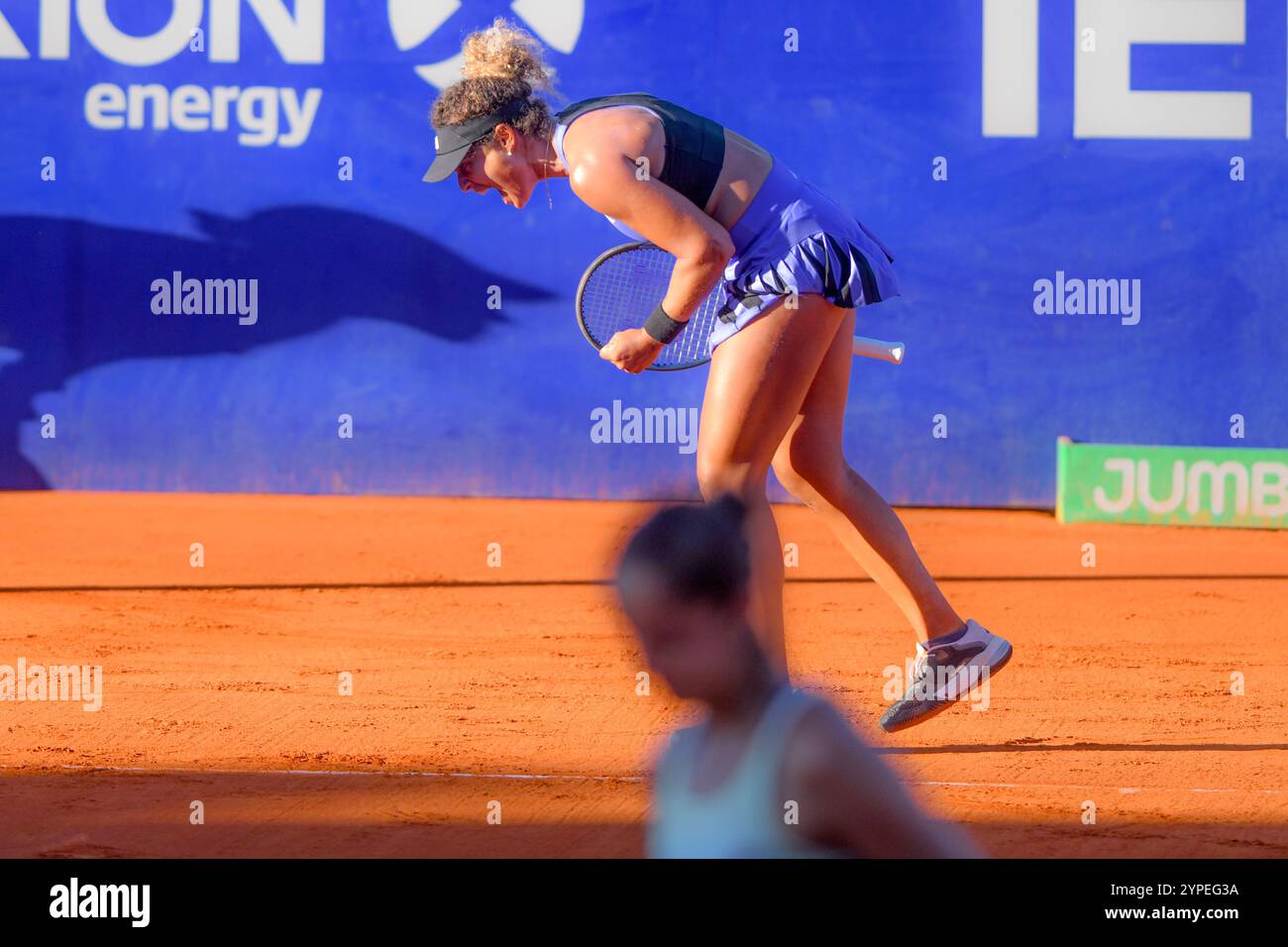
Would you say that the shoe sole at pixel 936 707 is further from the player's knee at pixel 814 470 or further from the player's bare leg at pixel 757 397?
the player's bare leg at pixel 757 397

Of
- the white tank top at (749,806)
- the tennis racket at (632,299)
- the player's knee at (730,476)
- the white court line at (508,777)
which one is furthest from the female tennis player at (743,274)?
the white tank top at (749,806)

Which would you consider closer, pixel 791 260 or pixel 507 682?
pixel 791 260

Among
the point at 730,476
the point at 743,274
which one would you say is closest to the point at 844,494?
the point at 730,476

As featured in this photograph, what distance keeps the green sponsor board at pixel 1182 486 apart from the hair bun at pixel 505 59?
638 centimetres

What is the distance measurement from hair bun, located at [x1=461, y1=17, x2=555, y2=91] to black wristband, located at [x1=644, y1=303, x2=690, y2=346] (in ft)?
2.38

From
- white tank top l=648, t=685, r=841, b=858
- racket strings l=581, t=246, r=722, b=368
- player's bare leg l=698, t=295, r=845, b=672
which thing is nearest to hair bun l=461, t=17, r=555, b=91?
racket strings l=581, t=246, r=722, b=368

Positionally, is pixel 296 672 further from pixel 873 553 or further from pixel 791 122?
pixel 791 122

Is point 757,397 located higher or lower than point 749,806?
higher

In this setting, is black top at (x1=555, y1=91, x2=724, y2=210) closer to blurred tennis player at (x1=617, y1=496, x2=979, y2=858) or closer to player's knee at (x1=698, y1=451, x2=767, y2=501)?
player's knee at (x1=698, y1=451, x2=767, y2=501)

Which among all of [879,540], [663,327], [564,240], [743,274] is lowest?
[879,540]

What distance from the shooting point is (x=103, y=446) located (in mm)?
9711

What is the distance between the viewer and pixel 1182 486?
29.8 ft

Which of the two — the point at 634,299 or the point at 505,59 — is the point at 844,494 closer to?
the point at 634,299

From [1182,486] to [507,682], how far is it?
18.4 ft
